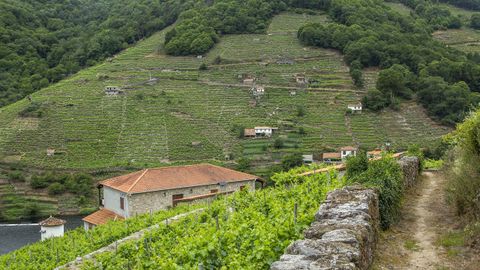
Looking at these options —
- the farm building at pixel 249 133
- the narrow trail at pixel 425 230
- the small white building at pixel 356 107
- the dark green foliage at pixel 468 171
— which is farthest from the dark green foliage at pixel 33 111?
the dark green foliage at pixel 468 171

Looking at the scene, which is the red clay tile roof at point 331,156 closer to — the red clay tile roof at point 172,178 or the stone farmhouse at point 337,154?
the stone farmhouse at point 337,154

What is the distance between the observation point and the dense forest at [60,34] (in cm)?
9819

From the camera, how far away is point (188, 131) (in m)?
67.2

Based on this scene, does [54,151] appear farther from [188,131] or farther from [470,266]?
[470,266]

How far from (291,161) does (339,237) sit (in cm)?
5057

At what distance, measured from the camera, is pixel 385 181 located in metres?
11.2

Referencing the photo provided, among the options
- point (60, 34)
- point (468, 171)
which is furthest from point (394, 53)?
point (468, 171)

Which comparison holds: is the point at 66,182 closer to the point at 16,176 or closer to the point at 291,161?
the point at 16,176

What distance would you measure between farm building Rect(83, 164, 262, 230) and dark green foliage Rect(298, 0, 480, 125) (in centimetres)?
4107

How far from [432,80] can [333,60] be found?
19321 millimetres

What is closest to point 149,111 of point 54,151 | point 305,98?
point 54,151

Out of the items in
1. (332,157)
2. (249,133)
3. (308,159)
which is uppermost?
(249,133)

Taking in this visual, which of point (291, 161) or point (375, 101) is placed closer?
point (291, 161)

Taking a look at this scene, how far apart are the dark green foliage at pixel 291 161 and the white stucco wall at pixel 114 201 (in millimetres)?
25871
